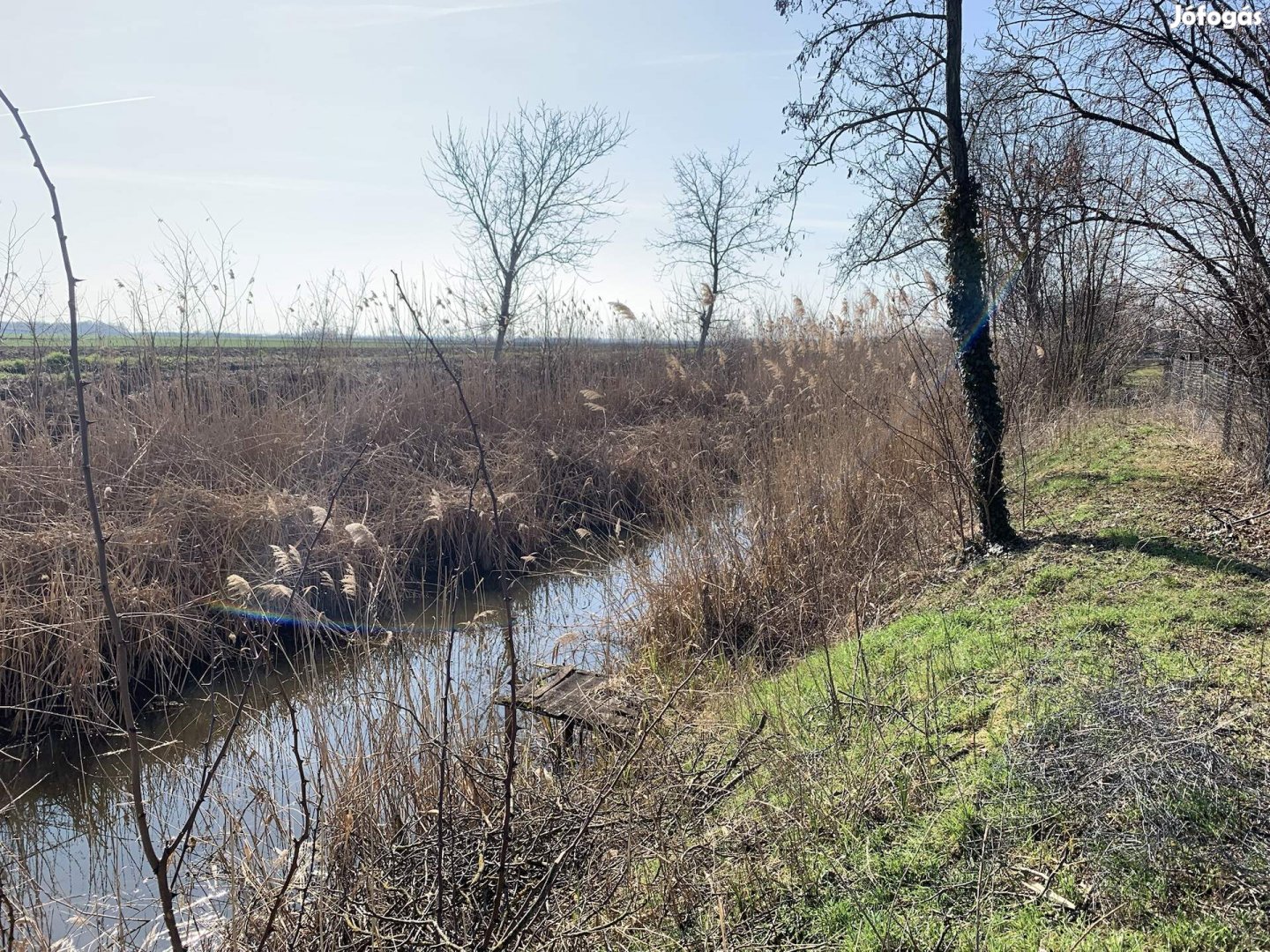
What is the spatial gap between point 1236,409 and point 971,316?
344 centimetres

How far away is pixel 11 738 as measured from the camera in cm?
527

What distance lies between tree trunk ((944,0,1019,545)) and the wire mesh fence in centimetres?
234

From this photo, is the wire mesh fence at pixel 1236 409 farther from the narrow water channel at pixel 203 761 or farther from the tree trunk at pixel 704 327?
the tree trunk at pixel 704 327

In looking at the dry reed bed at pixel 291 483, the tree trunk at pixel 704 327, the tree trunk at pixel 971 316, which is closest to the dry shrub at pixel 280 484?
the dry reed bed at pixel 291 483

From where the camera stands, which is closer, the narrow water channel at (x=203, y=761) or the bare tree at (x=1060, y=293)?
the narrow water channel at (x=203, y=761)

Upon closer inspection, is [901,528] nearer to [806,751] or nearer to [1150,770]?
[806,751]

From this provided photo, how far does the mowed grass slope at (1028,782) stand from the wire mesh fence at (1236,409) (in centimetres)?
239

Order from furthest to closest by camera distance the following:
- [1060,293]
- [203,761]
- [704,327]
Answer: [704,327] → [1060,293] → [203,761]

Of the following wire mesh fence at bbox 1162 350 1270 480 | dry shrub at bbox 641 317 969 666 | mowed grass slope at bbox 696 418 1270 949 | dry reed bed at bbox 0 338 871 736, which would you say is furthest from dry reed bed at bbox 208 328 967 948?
wire mesh fence at bbox 1162 350 1270 480

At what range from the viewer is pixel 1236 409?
279 inches

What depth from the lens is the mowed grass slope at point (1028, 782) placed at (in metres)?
2.22

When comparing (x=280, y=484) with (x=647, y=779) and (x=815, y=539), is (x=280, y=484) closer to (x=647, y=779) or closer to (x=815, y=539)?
(x=815, y=539)

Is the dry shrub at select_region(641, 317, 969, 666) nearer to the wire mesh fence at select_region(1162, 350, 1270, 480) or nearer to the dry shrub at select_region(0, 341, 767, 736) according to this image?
the dry shrub at select_region(0, 341, 767, 736)

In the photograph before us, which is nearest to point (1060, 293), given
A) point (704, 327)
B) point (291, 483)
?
point (704, 327)
